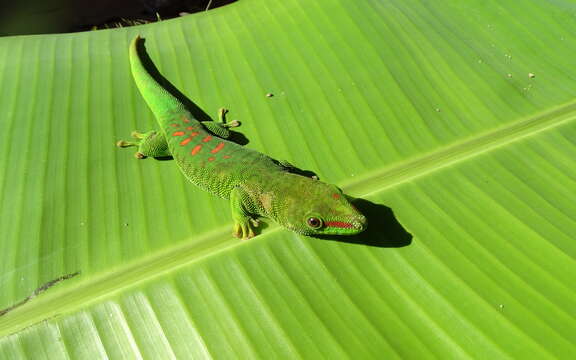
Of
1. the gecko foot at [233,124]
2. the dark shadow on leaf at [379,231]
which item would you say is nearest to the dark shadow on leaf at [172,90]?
the gecko foot at [233,124]

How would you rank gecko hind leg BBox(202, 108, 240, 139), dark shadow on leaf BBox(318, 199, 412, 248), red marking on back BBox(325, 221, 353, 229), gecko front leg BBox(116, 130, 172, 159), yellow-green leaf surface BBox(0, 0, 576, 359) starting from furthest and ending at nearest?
1. gecko hind leg BBox(202, 108, 240, 139)
2. gecko front leg BBox(116, 130, 172, 159)
3. dark shadow on leaf BBox(318, 199, 412, 248)
4. red marking on back BBox(325, 221, 353, 229)
5. yellow-green leaf surface BBox(0, 0, 576, 359)

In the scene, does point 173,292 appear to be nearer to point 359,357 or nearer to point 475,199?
point 359,357

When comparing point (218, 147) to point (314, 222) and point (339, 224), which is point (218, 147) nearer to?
point (314, 222)

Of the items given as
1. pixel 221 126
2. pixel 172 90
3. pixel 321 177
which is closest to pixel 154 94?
pixel 172 90

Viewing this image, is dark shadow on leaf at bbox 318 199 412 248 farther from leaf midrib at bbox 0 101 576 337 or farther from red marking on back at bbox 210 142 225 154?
red marking on back at bbox 210 142 225 154

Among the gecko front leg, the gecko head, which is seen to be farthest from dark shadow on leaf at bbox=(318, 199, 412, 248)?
the gecko front leg

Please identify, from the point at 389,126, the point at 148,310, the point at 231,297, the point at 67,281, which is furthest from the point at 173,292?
the point at 389,126
